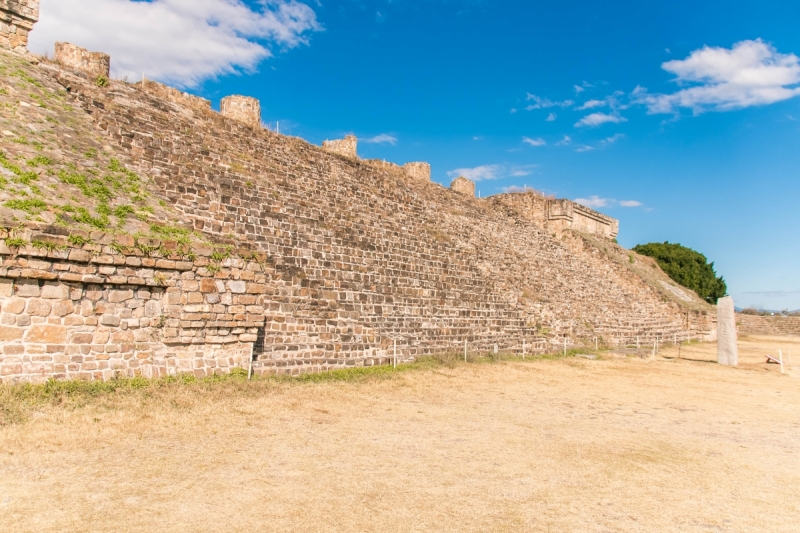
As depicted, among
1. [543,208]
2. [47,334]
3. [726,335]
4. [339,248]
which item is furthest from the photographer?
[543,208]

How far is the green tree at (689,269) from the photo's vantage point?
4438 cm

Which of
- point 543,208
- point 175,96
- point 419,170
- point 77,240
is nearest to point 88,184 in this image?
point 77,240

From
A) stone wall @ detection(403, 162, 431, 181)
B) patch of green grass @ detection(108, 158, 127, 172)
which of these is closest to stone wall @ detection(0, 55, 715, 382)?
patch of green grass @ detection(108, 158, 127, 172)

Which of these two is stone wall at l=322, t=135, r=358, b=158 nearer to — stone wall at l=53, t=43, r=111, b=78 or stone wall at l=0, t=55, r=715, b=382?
stone wall at l=0, t=55, r=715, b=382

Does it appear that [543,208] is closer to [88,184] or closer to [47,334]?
[88,184]

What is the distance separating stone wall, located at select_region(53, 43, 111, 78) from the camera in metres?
13.6

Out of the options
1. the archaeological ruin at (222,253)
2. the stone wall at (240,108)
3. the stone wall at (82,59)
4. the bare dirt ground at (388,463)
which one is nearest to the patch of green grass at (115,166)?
the archaeological ruin at (222,253)

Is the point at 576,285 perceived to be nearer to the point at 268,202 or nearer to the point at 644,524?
the point at 268,202

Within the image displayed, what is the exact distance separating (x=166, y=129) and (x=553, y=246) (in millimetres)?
18658

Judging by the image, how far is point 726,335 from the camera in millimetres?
17484

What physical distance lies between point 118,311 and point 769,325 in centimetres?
4490

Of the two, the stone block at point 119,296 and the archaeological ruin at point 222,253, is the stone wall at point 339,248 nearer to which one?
the archaeological ruin at point 222,253

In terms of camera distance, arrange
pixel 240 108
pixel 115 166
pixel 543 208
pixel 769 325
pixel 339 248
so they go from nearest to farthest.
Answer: pixel 115 166, pixel 339 248, pixel 240 108, pixel 543 208, pixel 769 325

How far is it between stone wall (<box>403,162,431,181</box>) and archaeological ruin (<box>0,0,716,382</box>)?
4.1 inches
